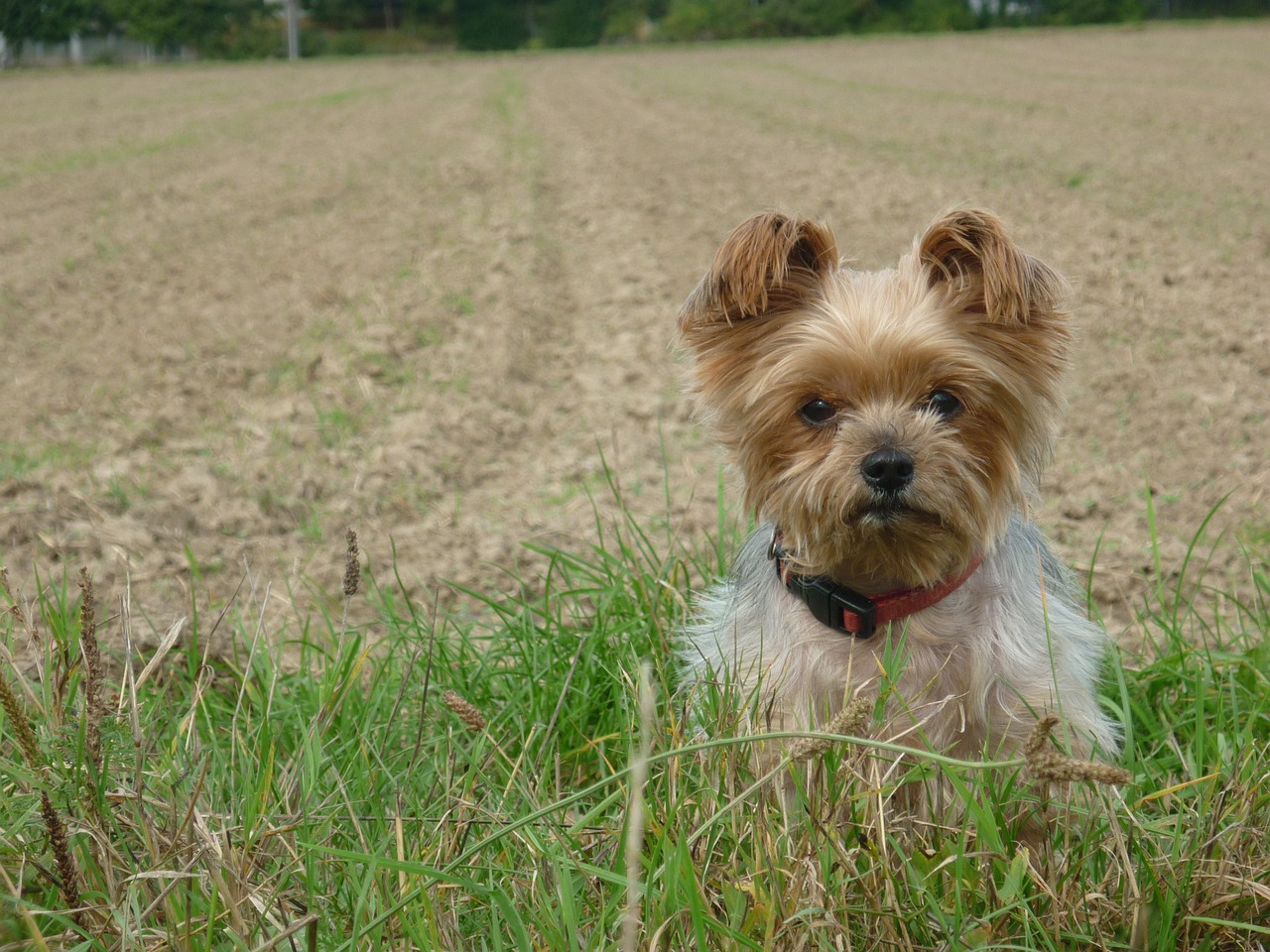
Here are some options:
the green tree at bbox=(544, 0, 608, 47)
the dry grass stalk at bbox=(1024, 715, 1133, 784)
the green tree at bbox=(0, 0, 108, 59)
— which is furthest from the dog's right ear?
the green tree at bbox=(544, 0, 608, 47)

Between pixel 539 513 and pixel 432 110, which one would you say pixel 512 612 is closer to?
pixel 539 513

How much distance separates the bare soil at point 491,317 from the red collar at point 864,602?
925 mm

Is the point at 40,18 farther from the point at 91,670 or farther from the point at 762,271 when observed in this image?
the point at 91,670

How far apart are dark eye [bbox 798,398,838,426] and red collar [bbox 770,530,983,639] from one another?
1.44 feet

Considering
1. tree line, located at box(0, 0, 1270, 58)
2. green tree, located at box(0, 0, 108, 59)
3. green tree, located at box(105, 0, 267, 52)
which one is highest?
tree line, located at box(0, 0, 1270, 58)

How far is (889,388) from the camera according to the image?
2.91 m

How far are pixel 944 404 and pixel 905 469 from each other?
10.7 inches

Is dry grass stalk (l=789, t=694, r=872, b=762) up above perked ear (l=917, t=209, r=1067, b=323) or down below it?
below

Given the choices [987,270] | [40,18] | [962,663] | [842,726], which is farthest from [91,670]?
[40,18]

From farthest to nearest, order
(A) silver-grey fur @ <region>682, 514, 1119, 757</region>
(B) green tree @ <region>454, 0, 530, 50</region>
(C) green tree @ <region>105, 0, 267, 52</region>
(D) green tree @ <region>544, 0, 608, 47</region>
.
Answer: (D) green tree @ <region>544, 0, 608, 47</region>
(B) green tree @ <region>454, 0, 530, 50</region>
(C) green tree @ <region>105, 0, 267, 52</region>
(A) silver-grey fur @ <region>682, 514, 1119, 757</region>

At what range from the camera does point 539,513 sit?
19.7ft

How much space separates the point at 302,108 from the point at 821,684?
28.3m

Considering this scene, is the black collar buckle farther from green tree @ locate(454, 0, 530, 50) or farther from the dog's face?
green tree @ locate(454, 0, 530, 50)

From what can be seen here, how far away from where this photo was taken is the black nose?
276 centimetres
